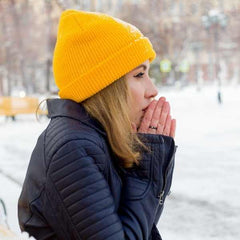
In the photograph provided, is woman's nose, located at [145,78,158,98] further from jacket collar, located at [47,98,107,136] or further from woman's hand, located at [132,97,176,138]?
jacket collar, located at [47,98,107,136]

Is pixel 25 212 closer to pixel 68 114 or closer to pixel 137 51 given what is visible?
pixel 68 114

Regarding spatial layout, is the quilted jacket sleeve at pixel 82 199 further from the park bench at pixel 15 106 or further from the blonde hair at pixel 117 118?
the park bench at pixel 15 106

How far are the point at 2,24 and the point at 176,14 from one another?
15.9 m

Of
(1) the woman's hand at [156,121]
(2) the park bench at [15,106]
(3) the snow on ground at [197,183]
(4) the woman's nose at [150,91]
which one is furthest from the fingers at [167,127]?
(2) the park bench at [15,106]

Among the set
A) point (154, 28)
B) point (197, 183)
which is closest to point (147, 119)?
point (197, 183)

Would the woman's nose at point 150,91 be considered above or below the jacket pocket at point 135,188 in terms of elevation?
above

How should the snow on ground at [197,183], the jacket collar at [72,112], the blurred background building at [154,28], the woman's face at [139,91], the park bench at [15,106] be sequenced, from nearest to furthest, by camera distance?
the jacket collar at [72,112], the woman's face at [139,91], the snow on ground at [197,183], the park bench at [15,106], the blurred background building at [154,28]

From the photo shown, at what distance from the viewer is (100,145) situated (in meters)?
1.35

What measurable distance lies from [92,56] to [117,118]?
221 millimetres

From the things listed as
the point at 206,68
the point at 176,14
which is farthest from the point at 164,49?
the point at 206,68

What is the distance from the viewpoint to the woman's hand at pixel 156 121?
1.53m

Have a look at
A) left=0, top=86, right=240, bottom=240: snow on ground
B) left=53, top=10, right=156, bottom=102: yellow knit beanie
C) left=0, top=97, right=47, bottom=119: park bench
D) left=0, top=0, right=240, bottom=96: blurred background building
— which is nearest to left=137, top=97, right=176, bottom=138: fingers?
left=53, top=10, right=156, bottom=102: yellow knit beanie

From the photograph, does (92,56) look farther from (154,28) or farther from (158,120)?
(154,28)

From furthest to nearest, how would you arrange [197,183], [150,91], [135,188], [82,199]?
1. [197,183]
2. [150,91]
3. [135,188]
4. [82,199]
